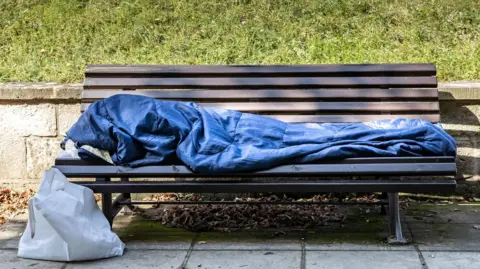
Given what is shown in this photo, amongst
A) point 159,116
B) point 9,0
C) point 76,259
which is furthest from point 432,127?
point 9,0

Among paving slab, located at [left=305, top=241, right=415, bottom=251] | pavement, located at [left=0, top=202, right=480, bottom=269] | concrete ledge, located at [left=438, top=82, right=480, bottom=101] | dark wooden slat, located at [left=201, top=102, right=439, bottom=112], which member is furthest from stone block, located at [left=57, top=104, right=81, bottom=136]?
concrete ledge, located at [left=438, top=82, right=480, bottom=101]

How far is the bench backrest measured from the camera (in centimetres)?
529

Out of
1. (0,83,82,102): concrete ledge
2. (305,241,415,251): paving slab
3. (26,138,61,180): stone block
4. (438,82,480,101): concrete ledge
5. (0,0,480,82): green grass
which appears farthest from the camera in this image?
(0,0,480,82): green grass

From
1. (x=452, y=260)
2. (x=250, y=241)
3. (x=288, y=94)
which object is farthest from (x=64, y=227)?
(x=452, y=260)

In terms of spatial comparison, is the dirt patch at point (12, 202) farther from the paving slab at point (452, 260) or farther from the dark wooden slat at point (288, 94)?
the paving slab at point (452, 260)

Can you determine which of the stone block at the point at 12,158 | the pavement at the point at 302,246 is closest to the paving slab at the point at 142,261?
the pavement at the point at 302,246

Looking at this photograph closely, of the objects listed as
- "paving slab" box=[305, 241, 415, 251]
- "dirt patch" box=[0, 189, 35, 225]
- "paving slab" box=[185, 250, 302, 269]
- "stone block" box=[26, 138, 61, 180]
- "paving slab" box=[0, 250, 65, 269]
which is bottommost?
"dirt patch" box=[0, 189, 35, 225]

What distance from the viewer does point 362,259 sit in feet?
14.5

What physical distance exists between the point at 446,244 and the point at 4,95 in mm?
3120

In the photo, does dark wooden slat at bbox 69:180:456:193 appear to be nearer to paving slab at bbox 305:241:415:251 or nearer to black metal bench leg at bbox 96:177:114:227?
black metal bench leg at bbox 96:177:114:227

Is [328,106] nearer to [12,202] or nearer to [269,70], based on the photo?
[269,70]

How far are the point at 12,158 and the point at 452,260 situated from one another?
10.3ft

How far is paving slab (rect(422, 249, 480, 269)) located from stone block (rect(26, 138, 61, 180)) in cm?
268

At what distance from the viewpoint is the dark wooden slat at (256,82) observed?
5.34m
